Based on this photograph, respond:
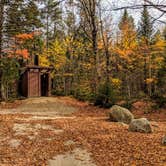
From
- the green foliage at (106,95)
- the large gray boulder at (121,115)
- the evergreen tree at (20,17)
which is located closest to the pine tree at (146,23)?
the large gray boulder at (121,115)

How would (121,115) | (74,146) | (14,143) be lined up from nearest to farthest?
(74,146) → (14,143) → (121,115)

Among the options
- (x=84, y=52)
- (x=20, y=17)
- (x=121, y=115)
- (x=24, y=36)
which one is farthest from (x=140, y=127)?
(x=84, y=52)

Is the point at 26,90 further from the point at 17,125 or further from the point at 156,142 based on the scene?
the point at 156,142

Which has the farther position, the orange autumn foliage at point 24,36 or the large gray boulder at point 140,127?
the orange autumn foliage at point 24,36

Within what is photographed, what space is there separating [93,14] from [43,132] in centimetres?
1439

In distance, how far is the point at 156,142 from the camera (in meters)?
9.04

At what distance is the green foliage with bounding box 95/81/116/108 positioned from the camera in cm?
1998

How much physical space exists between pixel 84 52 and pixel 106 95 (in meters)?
18.3

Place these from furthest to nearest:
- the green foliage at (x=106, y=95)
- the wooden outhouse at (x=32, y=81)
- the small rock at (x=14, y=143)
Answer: the wooden outhouse at (x=32, y=81) → the green foliage at (x=106, y=95) → the small rock at (x=14, y=143)

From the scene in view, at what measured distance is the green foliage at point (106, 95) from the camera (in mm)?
19984

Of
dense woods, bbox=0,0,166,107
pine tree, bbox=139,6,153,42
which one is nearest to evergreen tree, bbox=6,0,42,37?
dense woods, bbox=0,0,166,107

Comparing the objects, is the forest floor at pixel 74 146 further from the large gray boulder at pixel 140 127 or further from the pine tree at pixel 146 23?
the pine tree at pixel 146 23

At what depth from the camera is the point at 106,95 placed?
20.1 meters

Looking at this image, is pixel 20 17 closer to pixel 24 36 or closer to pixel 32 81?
pixel 24 36
